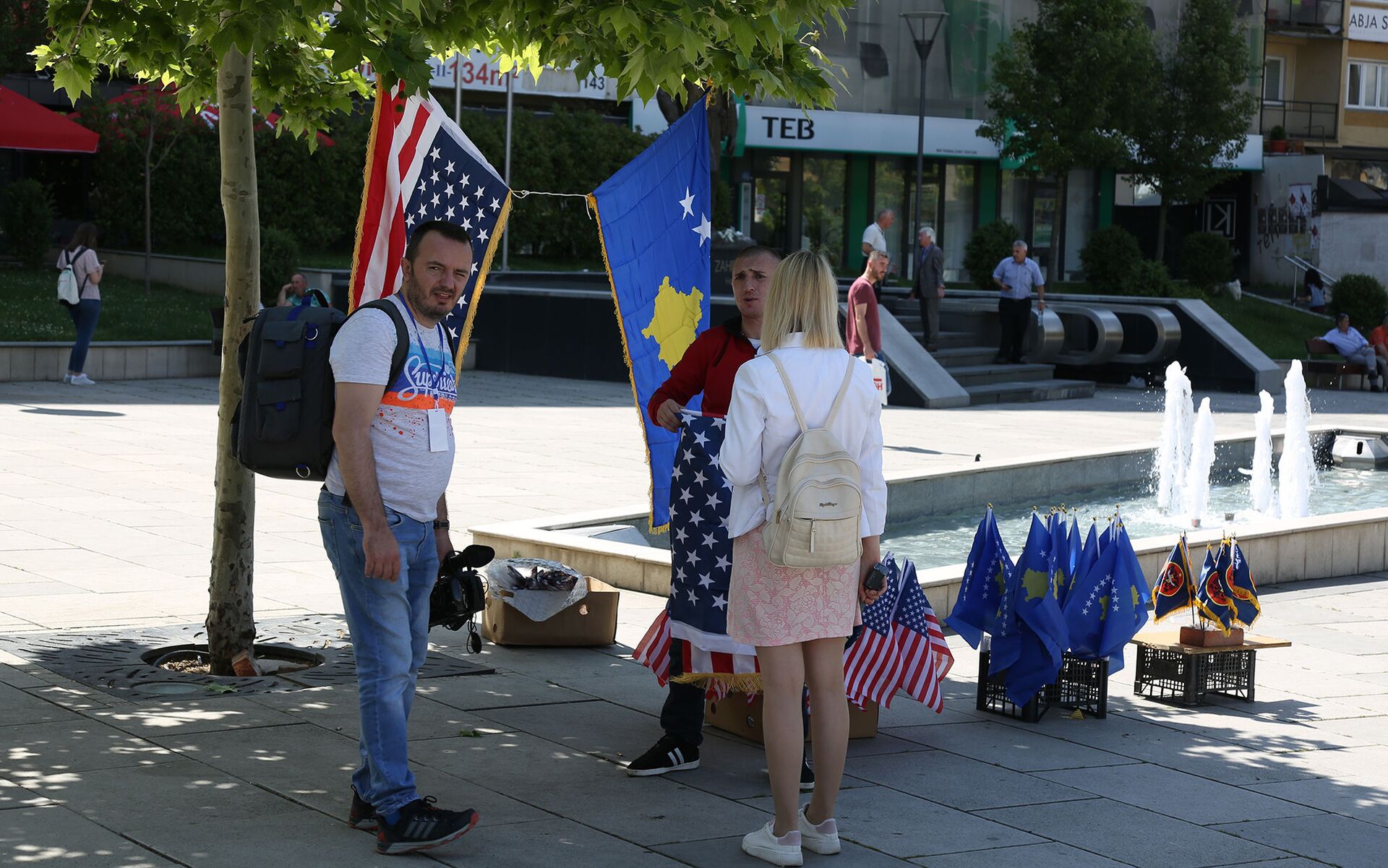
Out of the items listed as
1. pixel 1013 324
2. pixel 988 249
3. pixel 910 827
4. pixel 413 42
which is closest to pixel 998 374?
pixel 1013 324

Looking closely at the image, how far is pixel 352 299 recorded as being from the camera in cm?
706

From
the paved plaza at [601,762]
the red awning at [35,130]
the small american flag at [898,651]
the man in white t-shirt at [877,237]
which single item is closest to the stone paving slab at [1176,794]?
the paved plaza at [601,762]

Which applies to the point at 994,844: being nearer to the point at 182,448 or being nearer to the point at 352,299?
the point at 352,299

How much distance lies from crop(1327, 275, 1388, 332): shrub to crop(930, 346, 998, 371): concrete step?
48.3ft

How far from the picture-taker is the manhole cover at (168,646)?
688 cm

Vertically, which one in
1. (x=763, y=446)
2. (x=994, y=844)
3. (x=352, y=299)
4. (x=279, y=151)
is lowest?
(x=994, y=844)

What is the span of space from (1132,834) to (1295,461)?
1085cm

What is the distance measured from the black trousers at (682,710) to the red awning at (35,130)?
781 inches

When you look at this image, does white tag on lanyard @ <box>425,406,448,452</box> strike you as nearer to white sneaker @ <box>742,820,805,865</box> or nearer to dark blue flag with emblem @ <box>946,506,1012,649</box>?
→ white sneaker @ <box>742,820,805,865</box>

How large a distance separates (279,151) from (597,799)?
28.7 meters

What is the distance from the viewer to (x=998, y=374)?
23672mm

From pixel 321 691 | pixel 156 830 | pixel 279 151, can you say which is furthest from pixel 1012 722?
pixel 279 151

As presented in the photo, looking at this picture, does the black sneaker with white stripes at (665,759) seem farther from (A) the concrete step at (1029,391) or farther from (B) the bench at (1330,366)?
(B) the bench at (1330,366)

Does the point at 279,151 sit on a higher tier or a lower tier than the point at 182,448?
higher
